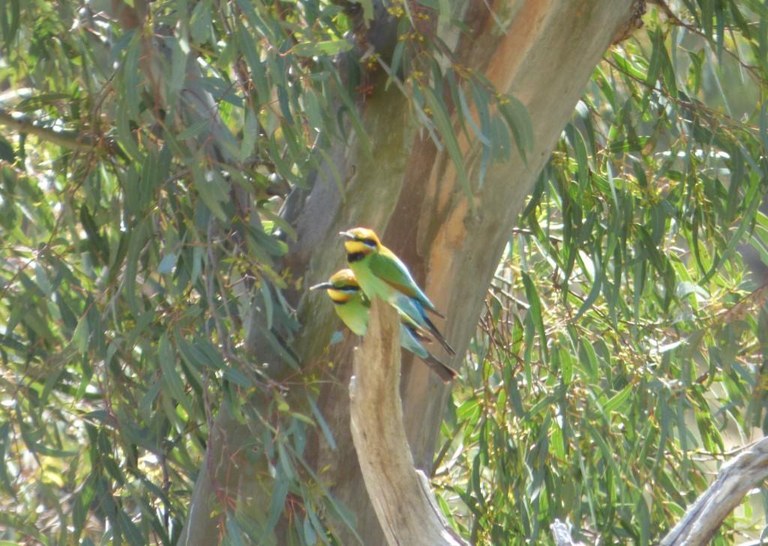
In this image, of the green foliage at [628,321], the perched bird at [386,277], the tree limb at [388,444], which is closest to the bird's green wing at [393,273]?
the perched bird at [386,277]

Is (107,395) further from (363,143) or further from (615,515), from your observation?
(615,515)

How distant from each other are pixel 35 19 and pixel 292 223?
2.40ft

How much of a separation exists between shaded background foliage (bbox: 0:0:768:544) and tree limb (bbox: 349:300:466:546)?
40 centimetres

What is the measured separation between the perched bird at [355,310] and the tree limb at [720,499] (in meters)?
0.55

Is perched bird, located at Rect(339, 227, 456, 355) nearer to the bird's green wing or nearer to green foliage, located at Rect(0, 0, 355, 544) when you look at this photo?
the bird's green wing

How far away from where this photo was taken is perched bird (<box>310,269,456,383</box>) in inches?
83.1

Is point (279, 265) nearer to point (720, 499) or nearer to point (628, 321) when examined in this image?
point (720, 499)

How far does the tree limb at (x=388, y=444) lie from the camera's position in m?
1.56

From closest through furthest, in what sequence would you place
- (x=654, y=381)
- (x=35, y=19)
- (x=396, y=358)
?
(x=396, y=358) < (x=35, y=19) < (x=654, y=381)

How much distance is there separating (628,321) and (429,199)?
116cm

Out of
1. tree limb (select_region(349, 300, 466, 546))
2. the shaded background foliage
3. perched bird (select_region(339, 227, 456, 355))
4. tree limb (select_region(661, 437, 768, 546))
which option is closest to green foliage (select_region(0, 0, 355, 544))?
the shaded background foliage

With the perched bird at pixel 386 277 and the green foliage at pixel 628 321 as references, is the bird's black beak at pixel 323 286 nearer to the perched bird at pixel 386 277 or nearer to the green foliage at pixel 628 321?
the perched bird at pixel 386 277

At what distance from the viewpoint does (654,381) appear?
2.95 m

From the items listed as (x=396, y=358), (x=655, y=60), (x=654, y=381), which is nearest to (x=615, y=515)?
(x=654, y=381)
